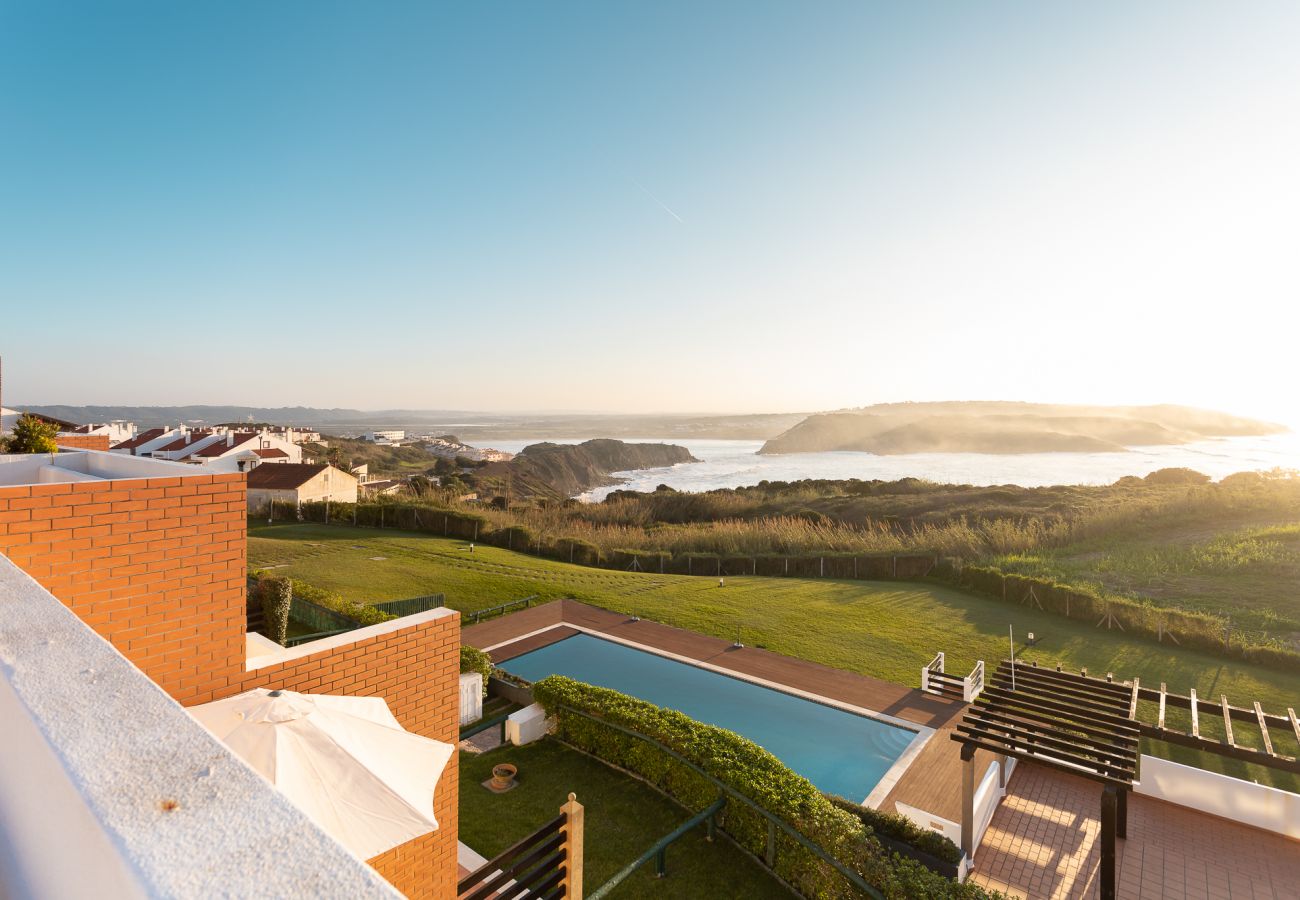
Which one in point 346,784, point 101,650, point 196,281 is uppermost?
point 196,281

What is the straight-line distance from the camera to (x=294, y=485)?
29625 millimetres

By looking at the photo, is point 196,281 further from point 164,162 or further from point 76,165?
point 164,162

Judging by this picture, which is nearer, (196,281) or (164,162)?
(164,162)

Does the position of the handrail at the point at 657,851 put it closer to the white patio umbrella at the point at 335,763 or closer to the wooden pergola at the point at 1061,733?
the white patio umbrella at the point at 335,763

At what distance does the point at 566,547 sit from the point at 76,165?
1863cm

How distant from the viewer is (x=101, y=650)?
1.24 meters

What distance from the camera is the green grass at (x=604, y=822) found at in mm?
6117

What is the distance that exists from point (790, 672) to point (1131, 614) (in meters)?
8.63

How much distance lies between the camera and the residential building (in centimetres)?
65

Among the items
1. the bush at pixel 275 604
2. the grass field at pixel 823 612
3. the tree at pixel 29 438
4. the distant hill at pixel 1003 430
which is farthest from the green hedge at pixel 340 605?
the distant hill at pixel 1003 430

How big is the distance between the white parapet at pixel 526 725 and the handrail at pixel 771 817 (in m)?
0.98

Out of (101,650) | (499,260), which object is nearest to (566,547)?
(499,260)

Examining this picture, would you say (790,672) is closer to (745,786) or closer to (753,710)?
(753,710)

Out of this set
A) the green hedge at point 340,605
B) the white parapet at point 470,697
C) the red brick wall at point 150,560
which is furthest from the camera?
the green hedge at point 340,605
